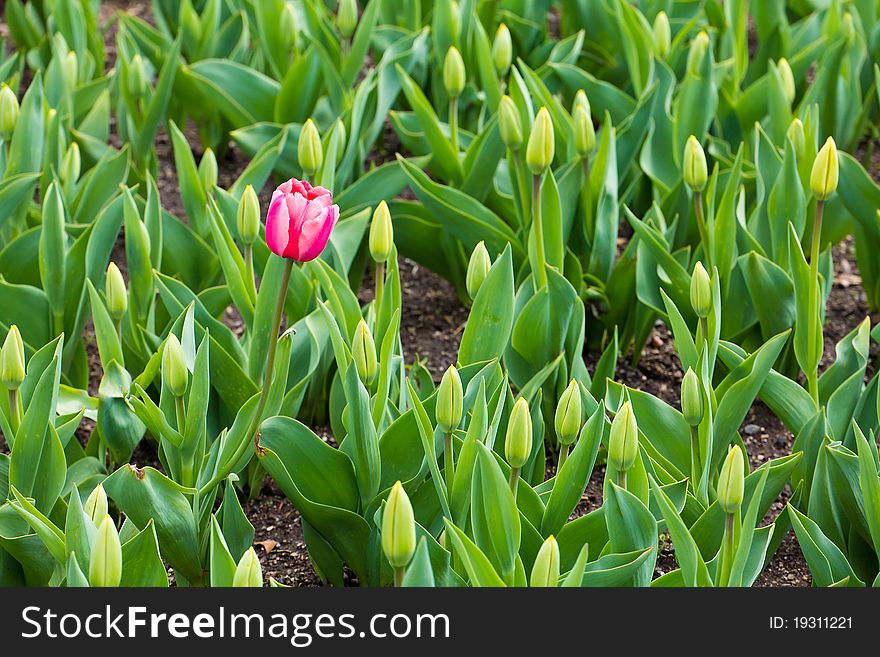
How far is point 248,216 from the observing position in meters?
1.86

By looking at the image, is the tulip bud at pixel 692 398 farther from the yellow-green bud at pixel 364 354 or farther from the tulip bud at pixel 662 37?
the tulip bud at pixel 662 37

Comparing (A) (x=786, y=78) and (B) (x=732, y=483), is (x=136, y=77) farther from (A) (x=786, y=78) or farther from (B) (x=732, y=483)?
(B) (x=732, y=483)

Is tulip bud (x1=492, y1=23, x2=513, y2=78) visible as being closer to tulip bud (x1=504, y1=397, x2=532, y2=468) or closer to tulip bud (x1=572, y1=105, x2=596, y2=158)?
tulip bud (x1=572, y1=105, x2=596, y2=158)

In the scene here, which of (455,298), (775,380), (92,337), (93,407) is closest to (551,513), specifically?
(775,380)

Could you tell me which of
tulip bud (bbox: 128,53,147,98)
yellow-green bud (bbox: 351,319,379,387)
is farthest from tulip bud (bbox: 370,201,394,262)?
tulip bud (bbox: 128,53,147,98)

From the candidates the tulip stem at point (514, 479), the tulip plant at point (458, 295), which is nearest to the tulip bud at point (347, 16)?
the tulip plant at point (458, 295)

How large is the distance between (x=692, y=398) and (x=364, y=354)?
447 millimetres

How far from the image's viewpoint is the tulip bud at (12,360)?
156 centimetres

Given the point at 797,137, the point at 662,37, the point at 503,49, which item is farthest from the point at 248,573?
the point at 662,37

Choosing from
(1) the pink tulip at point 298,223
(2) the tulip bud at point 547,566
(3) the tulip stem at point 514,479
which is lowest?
(2) the tulip bud at point 547,566

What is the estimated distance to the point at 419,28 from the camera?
3070mm

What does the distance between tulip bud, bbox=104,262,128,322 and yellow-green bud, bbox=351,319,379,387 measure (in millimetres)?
448

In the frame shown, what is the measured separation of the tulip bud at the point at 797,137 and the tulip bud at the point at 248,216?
0.94 meters

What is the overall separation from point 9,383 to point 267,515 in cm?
57
